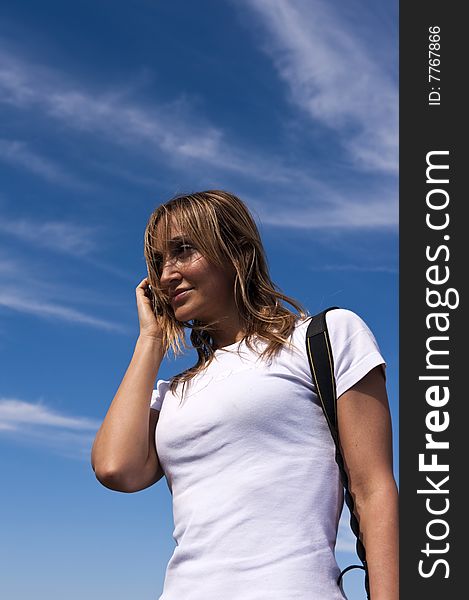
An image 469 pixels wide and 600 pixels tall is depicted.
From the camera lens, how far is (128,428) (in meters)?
4.76

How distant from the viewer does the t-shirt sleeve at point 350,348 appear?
14.0 ft

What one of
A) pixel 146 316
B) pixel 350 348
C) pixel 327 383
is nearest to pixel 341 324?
pixel 350 348

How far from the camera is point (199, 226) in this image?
5094mm

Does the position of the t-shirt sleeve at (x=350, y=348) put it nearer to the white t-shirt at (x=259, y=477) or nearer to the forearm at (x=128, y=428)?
the white t-shirt at (x=259, y=477)

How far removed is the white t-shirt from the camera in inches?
155

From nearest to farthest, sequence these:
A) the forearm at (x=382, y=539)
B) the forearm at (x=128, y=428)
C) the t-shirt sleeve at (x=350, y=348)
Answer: the forearm at (x=382, y=539)
the t-shirt sleeve at (x=350, y=348)
the forearm at (x=128, y=428)

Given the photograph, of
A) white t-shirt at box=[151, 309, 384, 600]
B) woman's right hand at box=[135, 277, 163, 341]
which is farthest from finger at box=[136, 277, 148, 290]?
white t-shirt at box=[151, 309, 384, 600]

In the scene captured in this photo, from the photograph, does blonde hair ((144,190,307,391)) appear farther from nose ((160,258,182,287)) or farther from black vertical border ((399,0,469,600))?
black vertical border ((399,0,469,600))

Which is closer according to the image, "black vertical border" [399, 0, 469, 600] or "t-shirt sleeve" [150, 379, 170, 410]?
"black vertical border" [399, 0, 469, 600]

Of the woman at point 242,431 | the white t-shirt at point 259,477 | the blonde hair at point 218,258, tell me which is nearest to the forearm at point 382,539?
the woman at point 242,431

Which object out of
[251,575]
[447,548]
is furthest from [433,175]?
[251,575]

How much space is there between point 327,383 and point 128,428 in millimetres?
1197

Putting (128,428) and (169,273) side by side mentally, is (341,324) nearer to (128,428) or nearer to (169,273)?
(169,273)

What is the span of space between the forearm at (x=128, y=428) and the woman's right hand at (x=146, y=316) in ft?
0.75
